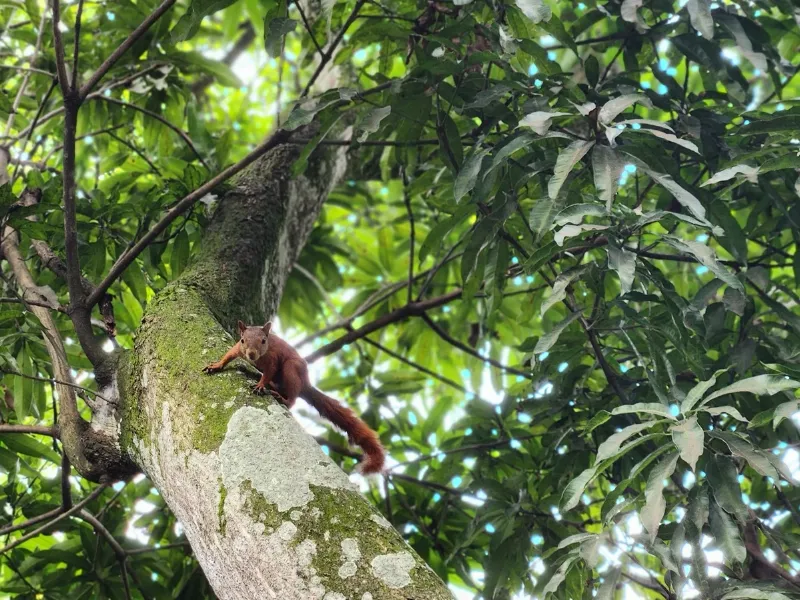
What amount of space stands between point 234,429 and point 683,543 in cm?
111

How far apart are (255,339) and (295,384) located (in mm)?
234

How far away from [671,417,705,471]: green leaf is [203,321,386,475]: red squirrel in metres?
1.23

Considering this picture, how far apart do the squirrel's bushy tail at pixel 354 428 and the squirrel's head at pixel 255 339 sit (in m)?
0.30

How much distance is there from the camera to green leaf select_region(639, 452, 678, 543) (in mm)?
1634

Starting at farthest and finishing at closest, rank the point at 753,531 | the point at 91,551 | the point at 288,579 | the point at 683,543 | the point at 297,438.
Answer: the point at 91,551 → the point at 753,531 → the point at 683,543 → the point at 297,438 → the point at 288,579

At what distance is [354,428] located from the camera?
2811 mm

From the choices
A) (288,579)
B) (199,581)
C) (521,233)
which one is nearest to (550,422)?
(521,233)

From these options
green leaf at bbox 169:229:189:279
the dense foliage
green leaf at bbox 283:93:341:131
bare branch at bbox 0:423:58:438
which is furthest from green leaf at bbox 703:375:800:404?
green leaf at bbox 169:229:189:279

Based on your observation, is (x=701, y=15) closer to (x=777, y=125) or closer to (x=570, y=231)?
(x=777, y=125)

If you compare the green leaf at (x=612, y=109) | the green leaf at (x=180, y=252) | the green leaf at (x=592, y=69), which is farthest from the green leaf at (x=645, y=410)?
the green leaf at (x=180, y=252)

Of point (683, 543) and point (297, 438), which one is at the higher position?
point (297, 438)

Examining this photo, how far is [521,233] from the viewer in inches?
124

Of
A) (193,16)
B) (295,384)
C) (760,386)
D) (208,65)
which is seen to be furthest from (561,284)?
(208,65)

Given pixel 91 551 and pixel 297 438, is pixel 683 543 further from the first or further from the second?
pixel 91 551
